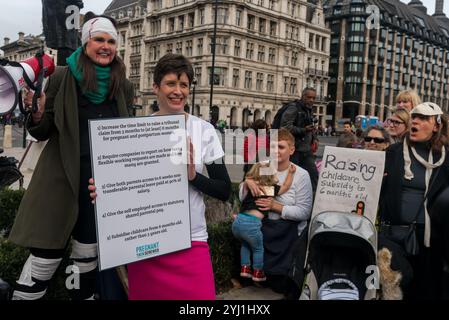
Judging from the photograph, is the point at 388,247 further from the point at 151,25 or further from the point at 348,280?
the point at 151,25

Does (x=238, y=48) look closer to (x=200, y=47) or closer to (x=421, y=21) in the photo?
(x=200, y=47)

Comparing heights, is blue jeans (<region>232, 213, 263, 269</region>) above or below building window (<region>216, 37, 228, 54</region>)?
below

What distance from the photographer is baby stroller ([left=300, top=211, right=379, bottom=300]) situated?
3.10 meters

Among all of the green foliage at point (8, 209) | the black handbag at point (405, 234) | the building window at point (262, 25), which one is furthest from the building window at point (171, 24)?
the black handbag at point (405, 234)

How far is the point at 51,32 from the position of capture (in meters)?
4.19

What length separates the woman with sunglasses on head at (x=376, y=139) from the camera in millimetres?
4547

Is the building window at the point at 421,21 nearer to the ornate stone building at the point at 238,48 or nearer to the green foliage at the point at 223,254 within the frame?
the ornate stone building at the point at 238,48

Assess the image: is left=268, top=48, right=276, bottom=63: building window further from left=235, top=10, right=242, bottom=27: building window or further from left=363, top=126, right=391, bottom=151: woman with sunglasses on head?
left=363, top=126, right=391, bottom=151: woman with sunglasses on head

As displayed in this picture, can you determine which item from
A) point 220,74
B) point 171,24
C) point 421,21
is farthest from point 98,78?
point 421,21

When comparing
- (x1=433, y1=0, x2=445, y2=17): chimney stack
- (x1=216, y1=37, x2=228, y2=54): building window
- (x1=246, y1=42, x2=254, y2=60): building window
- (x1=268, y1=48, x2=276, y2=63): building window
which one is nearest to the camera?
(x1=216, y1=37, x2=228, y2=54): building window

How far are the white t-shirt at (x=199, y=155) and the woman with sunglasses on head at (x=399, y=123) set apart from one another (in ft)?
9.68

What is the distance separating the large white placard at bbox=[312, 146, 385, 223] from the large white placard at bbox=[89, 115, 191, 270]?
1927mm

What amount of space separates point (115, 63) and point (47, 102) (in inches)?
17.1

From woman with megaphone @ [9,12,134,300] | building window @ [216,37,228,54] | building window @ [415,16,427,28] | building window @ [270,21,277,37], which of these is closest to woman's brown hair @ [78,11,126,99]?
woman with megaphone @ [9,12,134,300]
